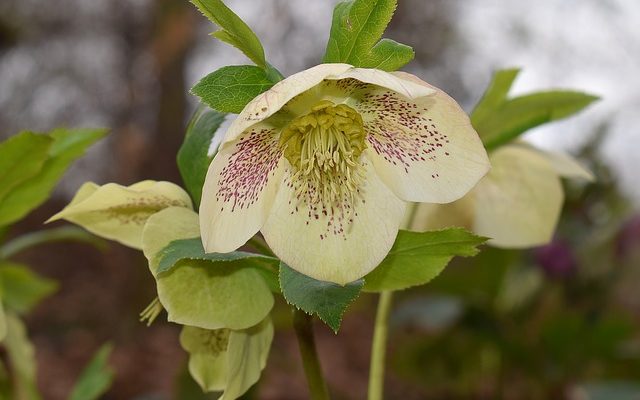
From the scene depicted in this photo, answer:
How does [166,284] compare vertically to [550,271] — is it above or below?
above

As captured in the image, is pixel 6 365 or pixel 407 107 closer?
pixel 407 107

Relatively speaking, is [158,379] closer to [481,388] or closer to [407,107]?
[481,388]

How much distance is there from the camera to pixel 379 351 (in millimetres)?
637

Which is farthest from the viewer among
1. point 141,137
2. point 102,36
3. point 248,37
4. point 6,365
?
point 102,36

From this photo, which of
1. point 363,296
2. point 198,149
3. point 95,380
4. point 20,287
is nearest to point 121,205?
point 198,149

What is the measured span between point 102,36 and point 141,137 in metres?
1.72

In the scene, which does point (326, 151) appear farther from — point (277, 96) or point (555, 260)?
point (555, 260)

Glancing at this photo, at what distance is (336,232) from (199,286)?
0.10m

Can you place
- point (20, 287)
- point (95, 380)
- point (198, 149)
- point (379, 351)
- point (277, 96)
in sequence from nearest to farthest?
point (277, 96) < point (198, 149) < point (379, 351) < point (95, 380) < point (20, 287)

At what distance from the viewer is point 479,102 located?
67 cm

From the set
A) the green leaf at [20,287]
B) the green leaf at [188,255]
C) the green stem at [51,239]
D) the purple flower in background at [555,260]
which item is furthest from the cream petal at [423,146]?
the purple flower in background at [555,260]

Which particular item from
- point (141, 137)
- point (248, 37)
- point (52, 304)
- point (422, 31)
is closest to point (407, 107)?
point (248, 37)

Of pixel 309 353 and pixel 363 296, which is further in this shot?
pixel 363 296

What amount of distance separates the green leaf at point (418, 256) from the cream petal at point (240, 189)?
92 mm
